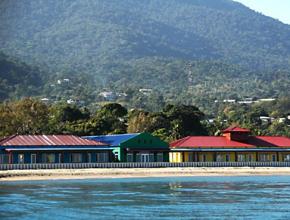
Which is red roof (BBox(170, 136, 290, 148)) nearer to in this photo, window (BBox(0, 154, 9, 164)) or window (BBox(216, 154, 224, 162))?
window (BBox(216, 154, 224, 162))

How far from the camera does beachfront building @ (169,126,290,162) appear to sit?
76.7 metres

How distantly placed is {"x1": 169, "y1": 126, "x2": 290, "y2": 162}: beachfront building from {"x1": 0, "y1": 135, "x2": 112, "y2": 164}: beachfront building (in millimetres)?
8182

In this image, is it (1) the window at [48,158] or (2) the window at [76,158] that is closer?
(1) the window at [48,158]

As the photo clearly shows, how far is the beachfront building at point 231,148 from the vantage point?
76688 mm

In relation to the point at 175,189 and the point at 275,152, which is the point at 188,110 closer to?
the point at 275,152

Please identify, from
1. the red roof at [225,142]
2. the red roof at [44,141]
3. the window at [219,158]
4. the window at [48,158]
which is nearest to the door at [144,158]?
the red roof at [225,142]

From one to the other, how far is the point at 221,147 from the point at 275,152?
23.0ft

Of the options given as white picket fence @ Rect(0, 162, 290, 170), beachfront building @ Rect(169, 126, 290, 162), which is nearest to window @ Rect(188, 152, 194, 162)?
beachfront building @ Rect(169, 126, 290, 162)

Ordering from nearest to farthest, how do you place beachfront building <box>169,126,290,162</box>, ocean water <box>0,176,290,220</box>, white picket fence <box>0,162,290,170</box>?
ocean water <box>0,176,290,220</box>, white picket fence <box>0,162,290,170</box>, beachfront building <box>169,126,290,162</box>

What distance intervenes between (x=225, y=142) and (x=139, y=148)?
9966mm

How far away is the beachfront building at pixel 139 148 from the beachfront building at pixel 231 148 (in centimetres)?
138

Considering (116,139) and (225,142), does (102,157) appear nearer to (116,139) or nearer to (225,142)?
(116,139)

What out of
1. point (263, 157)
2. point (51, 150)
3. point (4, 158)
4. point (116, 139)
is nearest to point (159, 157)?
point (116, 139)

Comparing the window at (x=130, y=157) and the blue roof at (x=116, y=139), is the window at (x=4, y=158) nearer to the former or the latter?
the blue roof at (x=116, y=139)
